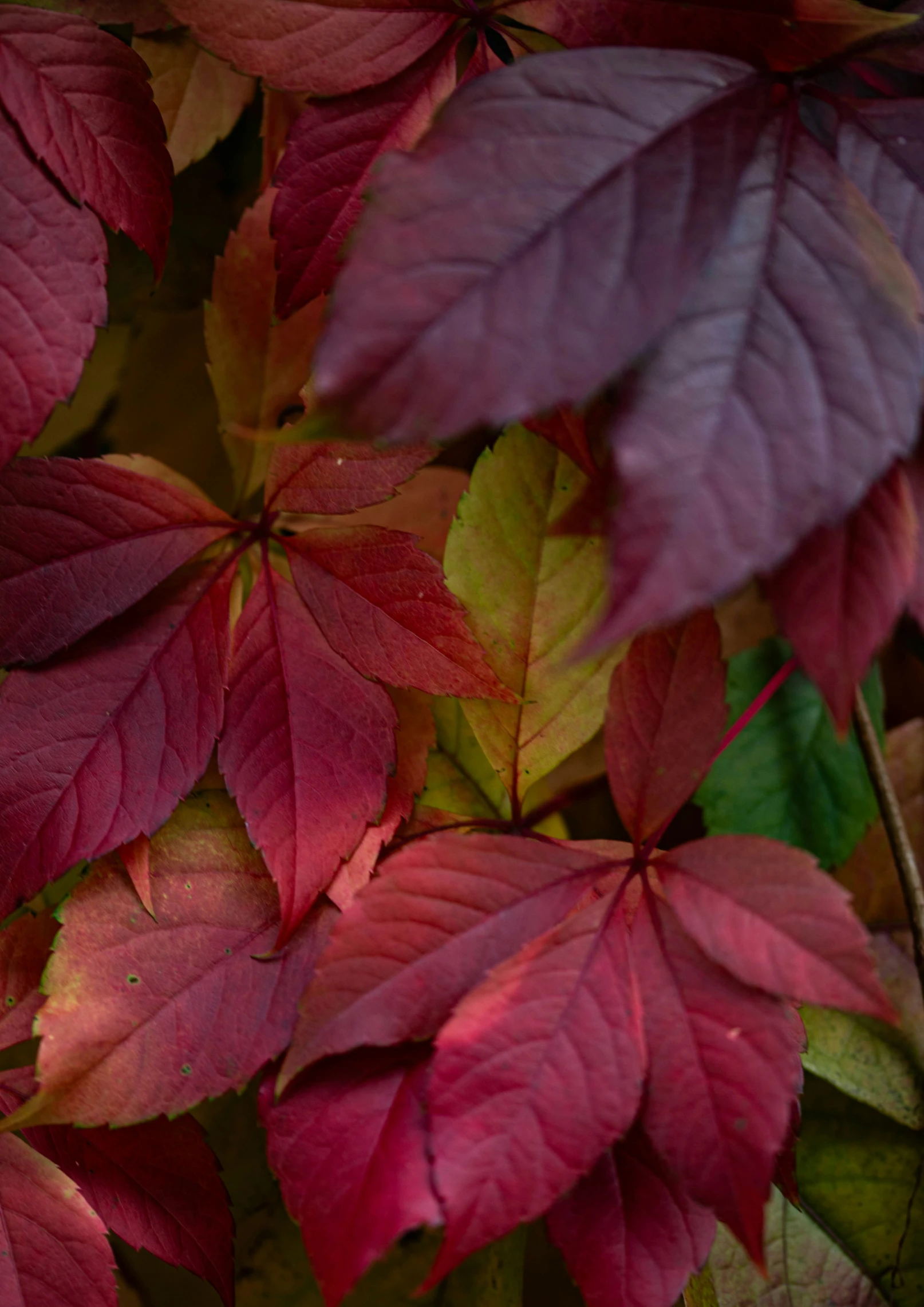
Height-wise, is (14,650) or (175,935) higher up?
(14,650)

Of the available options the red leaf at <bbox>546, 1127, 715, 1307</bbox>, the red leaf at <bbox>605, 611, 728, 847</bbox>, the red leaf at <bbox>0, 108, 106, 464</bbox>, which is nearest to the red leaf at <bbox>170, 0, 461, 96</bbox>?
the red leaf at <bbox>0, 108, 106, 464</bbox>

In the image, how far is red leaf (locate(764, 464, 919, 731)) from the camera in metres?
0.37

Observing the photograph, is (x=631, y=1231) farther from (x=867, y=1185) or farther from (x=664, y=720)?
(x=867, y=1185)

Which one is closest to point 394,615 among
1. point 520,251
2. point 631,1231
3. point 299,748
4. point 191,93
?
point 299,748

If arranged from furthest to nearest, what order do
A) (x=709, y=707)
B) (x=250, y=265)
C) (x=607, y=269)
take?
1. (x=250, y=265)
2. (x=709, y=707)
3. (x=607, y=269)

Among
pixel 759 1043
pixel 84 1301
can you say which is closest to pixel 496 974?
pixel 759 1043

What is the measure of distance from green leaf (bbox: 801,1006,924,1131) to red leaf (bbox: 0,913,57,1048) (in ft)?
1.65

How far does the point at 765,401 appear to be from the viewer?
0.35 meters

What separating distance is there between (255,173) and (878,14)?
1.65 feet

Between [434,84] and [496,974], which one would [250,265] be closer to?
[434,84]

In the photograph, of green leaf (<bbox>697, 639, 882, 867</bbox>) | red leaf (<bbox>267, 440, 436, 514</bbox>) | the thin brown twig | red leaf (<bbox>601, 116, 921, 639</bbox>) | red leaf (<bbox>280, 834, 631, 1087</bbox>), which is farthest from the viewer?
green leaf (<bbox>697, 639, 882, 867</bbox>)

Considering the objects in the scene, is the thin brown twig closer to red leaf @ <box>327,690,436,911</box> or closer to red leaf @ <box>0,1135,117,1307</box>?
red leaf @ <box>327,690,436,911</box>

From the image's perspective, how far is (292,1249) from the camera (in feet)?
2.15

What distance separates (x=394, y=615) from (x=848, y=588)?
Result: 0.79ft
